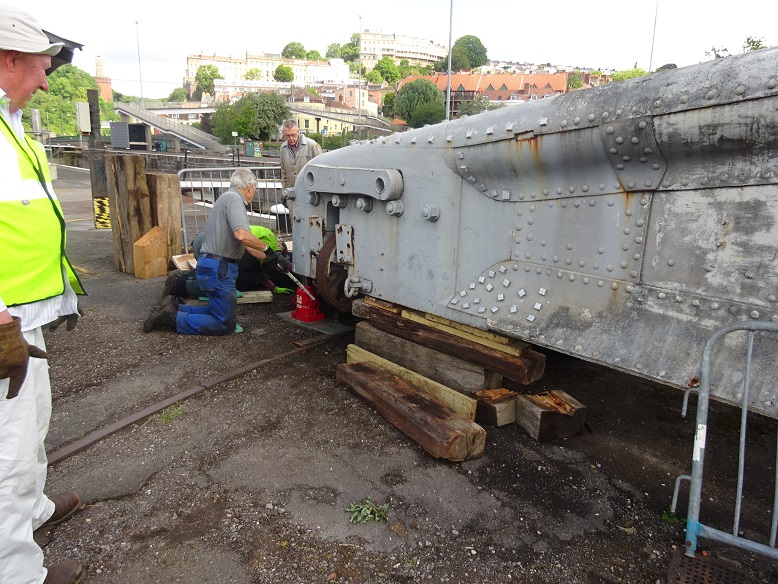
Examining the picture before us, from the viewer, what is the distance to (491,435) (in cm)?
342

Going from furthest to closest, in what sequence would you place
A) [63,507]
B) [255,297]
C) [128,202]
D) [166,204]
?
[166,204] < [128,202] < [255,297] < [63,507]

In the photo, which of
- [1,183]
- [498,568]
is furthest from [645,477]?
[1,183]

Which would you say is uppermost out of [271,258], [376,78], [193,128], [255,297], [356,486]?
[376,78]

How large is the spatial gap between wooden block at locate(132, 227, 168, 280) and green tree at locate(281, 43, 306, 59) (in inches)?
8114

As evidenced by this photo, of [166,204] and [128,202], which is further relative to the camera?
[166,204]

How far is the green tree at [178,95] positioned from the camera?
176m

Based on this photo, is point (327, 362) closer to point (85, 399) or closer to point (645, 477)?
point (85, 399)

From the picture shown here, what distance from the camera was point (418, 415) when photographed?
129 inches

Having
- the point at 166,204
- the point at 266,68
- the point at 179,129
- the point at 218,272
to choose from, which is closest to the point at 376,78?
the point at 266,68

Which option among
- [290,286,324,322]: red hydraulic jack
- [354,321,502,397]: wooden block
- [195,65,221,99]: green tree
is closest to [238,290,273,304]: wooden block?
[290,286,324,322]: red hydraulic jack

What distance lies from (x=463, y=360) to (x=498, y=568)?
1.39 m

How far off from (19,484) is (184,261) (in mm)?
5365

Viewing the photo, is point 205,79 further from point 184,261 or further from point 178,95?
point 184,261

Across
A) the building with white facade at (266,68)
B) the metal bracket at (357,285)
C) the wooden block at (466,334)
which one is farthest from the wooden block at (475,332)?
the building with white facade at (266,68)
